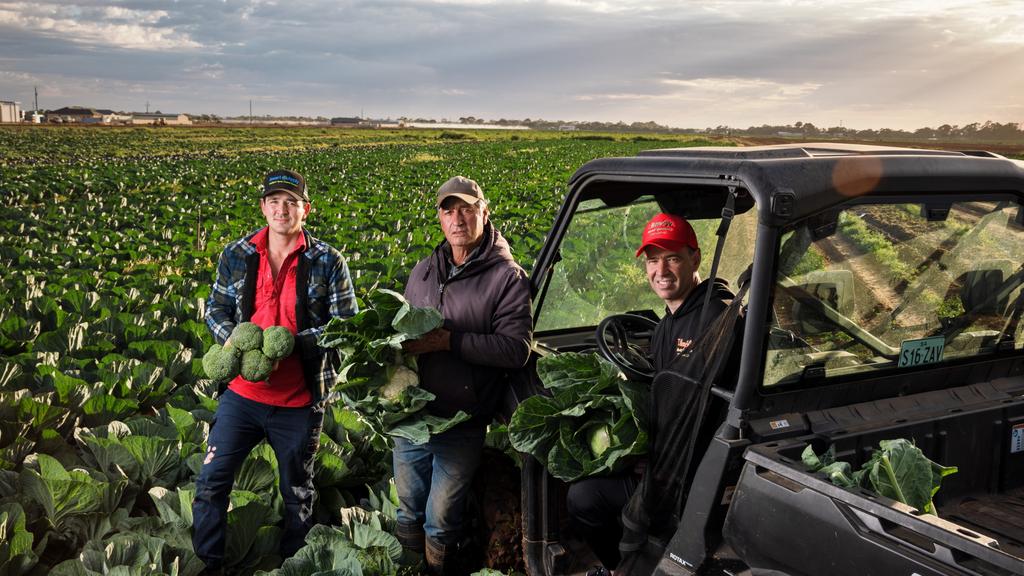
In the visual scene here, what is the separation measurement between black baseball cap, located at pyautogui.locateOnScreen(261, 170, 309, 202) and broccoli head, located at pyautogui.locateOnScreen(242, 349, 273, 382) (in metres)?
0.81

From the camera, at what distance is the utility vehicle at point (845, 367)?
2283mm

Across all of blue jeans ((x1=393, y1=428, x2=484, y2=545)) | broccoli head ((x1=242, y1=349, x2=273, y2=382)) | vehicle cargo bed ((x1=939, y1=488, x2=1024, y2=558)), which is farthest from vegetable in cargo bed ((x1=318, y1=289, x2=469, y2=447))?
vehicle cargo bed ((x1=939, y1=488, x2=1024, y2=558))

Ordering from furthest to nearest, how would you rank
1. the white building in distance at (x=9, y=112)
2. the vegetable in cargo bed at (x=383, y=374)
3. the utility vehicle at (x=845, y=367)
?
1. the white building in distance at (x=9, y=112)
2. the vegetable in cargo bed at (x=383, y=374)
3. the utility vehicle at (x=845, y=367)

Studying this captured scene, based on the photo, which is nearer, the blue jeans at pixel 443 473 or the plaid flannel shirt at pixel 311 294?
the blue jeans at pixel 443 473

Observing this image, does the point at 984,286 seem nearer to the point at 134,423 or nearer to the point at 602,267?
the point at 602,267

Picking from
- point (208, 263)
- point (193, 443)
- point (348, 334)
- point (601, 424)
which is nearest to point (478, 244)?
point (348, 334)

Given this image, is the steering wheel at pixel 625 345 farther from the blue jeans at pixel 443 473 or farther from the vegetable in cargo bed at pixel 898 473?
the vegetable in cargo bed at pixel 898 473

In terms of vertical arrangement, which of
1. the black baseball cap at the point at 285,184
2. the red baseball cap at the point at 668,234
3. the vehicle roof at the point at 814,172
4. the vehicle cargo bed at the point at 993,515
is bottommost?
the vehicle cargo bed at the point at 993,515

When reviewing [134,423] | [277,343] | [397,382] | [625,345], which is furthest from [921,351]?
[134,423]

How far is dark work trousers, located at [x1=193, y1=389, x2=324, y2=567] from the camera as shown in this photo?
399 cm

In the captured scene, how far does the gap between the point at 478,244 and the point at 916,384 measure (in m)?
1.96

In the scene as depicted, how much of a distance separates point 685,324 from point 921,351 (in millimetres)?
904

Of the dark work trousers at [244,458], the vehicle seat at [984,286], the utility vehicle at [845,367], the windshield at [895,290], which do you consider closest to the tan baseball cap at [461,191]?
the utility vehicle at [845,367]

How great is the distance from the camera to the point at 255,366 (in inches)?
149
